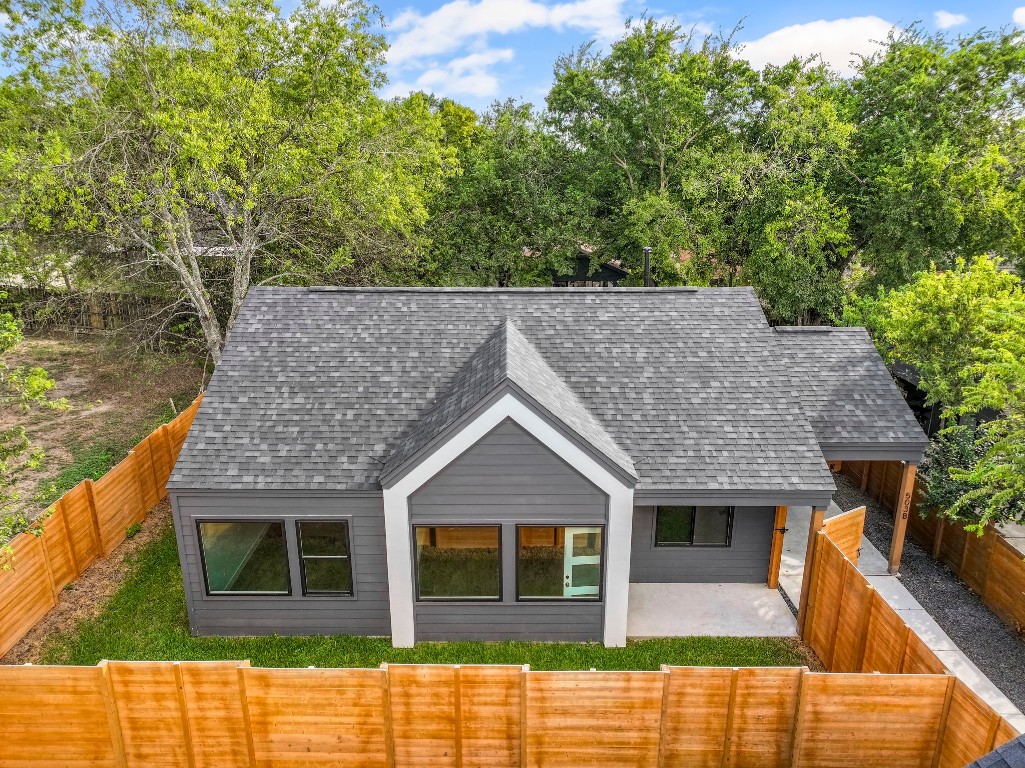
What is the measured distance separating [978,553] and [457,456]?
1075 cm

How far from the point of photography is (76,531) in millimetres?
13633

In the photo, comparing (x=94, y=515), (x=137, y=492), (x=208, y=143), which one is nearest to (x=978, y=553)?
(x=94, y=515)

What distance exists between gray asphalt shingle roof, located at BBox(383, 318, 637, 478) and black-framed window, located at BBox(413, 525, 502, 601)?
1.63 metres

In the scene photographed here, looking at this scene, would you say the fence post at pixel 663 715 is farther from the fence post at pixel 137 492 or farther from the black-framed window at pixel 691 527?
the fence post at pixel 137 492

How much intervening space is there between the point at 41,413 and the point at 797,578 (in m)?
24.1

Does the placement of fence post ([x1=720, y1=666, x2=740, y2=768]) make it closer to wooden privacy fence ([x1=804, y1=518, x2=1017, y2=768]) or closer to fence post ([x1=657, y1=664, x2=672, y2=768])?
fence post ([x1=657, y1=664, x2=672, y2=768])

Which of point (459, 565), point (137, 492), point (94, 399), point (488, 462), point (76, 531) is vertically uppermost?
point (488, 462)

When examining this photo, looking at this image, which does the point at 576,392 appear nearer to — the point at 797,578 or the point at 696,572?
the point at 696,572

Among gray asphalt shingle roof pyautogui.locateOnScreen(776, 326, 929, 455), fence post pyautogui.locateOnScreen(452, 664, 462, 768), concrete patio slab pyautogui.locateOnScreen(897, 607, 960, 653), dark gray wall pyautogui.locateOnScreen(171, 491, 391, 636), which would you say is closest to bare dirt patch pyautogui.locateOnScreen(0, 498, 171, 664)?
dark gray wall pyautogui.locateOnScreen(171, 491, 391, 636)

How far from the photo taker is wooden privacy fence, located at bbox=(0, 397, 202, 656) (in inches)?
458

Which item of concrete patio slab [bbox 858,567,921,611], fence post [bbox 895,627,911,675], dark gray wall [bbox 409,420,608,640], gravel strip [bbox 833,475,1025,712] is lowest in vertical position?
gravel strip [bbox 833,475,1025,712]

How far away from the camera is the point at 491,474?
10977mm

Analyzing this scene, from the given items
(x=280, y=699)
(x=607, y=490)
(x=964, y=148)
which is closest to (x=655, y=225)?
(x=964, y=148)

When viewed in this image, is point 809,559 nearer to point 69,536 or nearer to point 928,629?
point 928,629
